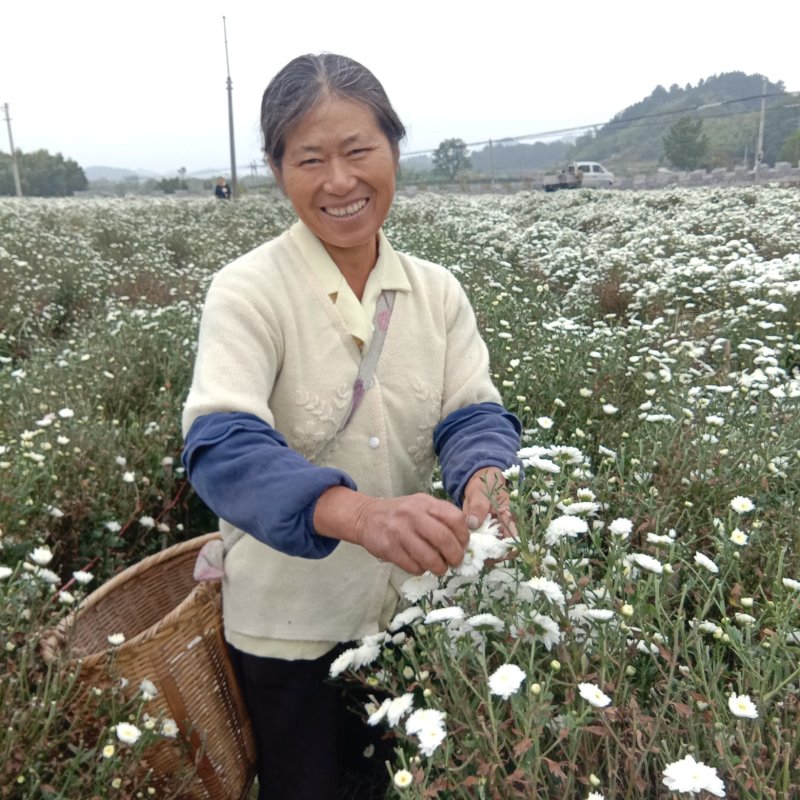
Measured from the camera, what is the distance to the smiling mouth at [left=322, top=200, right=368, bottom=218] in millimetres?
1563

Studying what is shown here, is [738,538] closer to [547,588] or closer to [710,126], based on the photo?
[547,588]

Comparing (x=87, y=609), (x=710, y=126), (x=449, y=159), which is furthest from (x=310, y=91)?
(x=710, y=126)

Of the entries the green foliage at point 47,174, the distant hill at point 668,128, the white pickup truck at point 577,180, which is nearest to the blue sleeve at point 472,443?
the white pickup truck at point 577,180

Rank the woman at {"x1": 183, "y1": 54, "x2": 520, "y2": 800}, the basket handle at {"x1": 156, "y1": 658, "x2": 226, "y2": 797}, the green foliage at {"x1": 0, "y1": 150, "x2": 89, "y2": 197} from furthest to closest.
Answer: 1. the green foliage at {"x1": 0, "y1": 150, "x2": 89, "y2": 197}
2. the basket handle at {"x1": 156, "y1": 658, "x2": 226, "y2": 797}
3. the woman at {"x1": 183, "y1": 54, "x2": 520, "y2": 800}

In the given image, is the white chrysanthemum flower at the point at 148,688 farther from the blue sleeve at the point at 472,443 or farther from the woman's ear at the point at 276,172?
the woman's ear at the point at 276,172

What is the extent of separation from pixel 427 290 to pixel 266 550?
2.34 feet

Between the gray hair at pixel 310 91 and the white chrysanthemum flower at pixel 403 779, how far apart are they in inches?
46.8

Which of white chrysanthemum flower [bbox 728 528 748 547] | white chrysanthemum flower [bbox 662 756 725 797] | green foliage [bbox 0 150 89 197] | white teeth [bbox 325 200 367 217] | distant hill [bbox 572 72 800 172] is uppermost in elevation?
distant hill [bbox 572 72 800 172]

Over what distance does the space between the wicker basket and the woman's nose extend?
983mm

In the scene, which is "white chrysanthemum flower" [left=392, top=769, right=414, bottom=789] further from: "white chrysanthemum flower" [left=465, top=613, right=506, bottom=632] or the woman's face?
the woman's face

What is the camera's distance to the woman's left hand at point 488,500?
50.9 inches

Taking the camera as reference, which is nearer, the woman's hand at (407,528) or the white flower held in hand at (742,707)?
the white flower held in hand at (742,707)

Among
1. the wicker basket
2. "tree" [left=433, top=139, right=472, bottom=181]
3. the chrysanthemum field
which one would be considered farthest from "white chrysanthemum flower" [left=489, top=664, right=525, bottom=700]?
"tree" [left=433, top=139, right=472, bottom=181]

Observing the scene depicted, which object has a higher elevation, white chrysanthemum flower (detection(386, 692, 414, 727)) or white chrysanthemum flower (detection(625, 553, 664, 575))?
white chrysanthemum flower (detection(625, 553, 664, 575))
